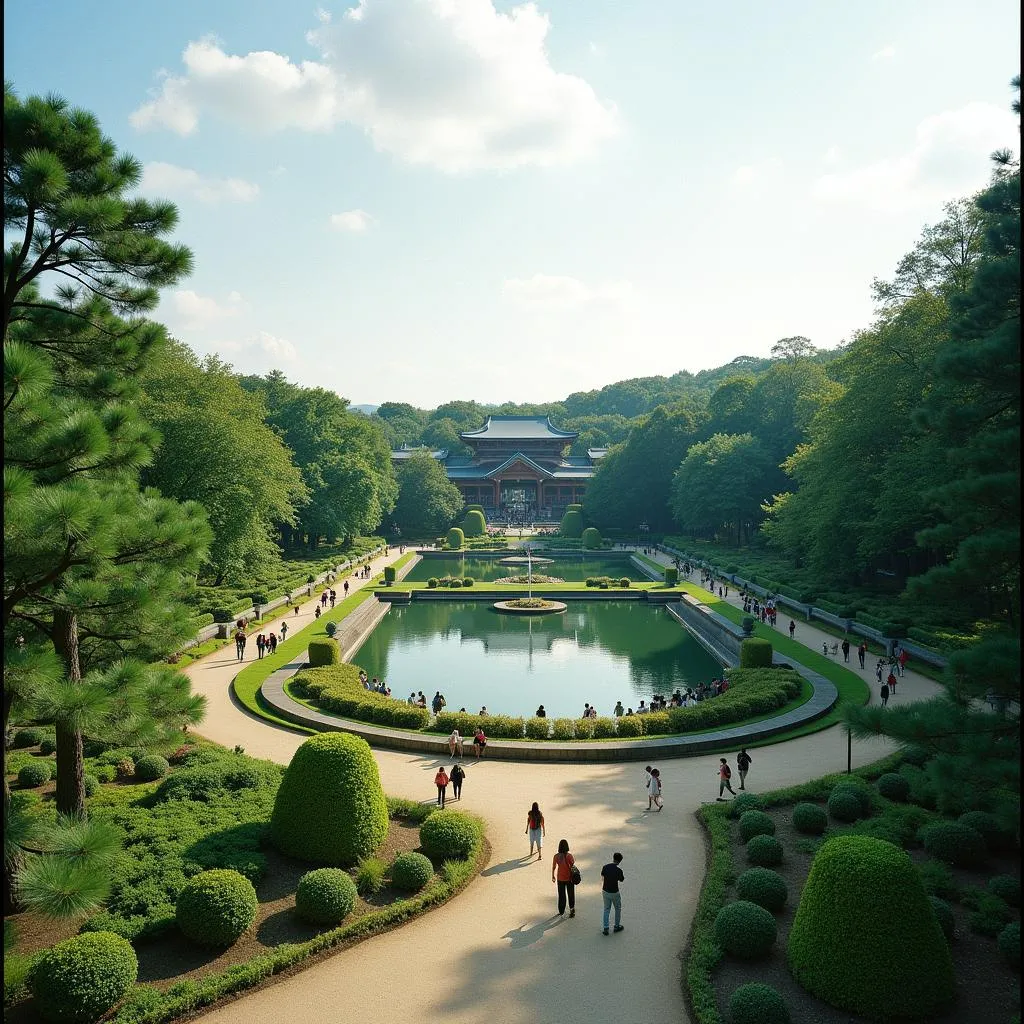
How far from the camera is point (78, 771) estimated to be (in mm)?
10039

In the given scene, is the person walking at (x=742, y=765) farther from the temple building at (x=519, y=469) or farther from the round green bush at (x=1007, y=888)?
the temple building at (x=519, y=469)

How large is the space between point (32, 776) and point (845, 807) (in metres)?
13.7

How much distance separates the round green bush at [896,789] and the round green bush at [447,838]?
6980 millimetres

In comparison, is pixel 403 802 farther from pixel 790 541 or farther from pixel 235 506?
pixel 790 541

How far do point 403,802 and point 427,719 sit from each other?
16.1 ft

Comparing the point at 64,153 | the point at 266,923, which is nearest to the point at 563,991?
the point at 266,923

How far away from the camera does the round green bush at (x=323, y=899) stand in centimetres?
912

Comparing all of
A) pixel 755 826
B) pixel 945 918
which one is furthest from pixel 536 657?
pixel 945 918

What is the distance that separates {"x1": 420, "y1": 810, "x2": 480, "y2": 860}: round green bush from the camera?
10961 millimetres

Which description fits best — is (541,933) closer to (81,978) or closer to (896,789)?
(81,978)

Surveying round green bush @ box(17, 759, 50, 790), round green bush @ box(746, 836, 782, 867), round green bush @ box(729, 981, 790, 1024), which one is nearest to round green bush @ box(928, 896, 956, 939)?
round green bush @ box(746, 836, 782, 867)

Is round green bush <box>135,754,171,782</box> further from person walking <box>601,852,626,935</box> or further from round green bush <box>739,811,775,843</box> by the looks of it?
round green bush <box>739,811,775,843</box>

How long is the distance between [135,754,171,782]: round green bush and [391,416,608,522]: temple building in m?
65.6

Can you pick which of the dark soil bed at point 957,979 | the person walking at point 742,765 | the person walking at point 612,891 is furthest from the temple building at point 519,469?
the dark soil bed at point 957,979
